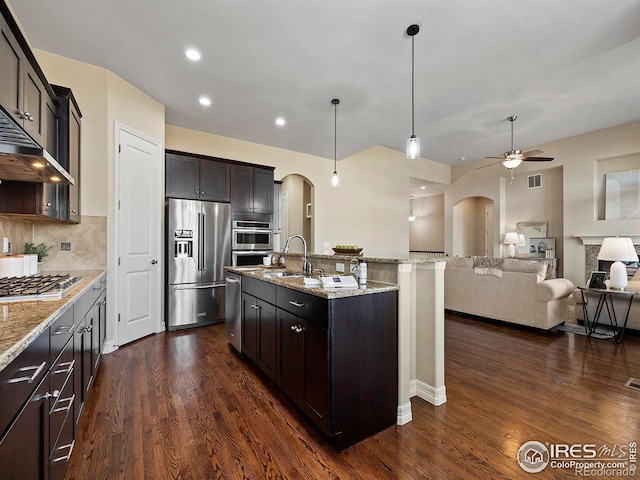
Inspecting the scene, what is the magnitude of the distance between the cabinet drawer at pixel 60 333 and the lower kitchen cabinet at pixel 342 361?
1238mm

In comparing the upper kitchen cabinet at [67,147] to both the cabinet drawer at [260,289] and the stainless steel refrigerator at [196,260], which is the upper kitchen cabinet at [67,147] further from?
the cabinet drawer at [260,289]

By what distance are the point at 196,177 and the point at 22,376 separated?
381 centimetres

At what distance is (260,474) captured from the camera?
1.56 meters

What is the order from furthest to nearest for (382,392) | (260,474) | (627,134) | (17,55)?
(627,134)
(382,392)
(17,55)
(260,474)

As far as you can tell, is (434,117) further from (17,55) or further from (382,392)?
(17,55)

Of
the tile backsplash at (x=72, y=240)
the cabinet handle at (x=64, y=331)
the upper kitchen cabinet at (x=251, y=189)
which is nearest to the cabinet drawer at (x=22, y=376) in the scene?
the cabinet handle at (x=64, y=331)

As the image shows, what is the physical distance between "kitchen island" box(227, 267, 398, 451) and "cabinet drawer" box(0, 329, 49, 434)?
1.25 metres

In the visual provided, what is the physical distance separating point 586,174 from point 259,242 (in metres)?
6.87

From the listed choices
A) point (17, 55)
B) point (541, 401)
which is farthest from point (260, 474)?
point (17, 55)

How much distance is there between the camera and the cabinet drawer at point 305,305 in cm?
176

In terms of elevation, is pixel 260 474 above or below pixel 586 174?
below

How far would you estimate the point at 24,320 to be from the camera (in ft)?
3.80

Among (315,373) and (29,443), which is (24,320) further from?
(315,373)

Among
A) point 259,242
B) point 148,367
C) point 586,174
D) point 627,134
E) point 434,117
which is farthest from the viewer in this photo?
point 586,174
